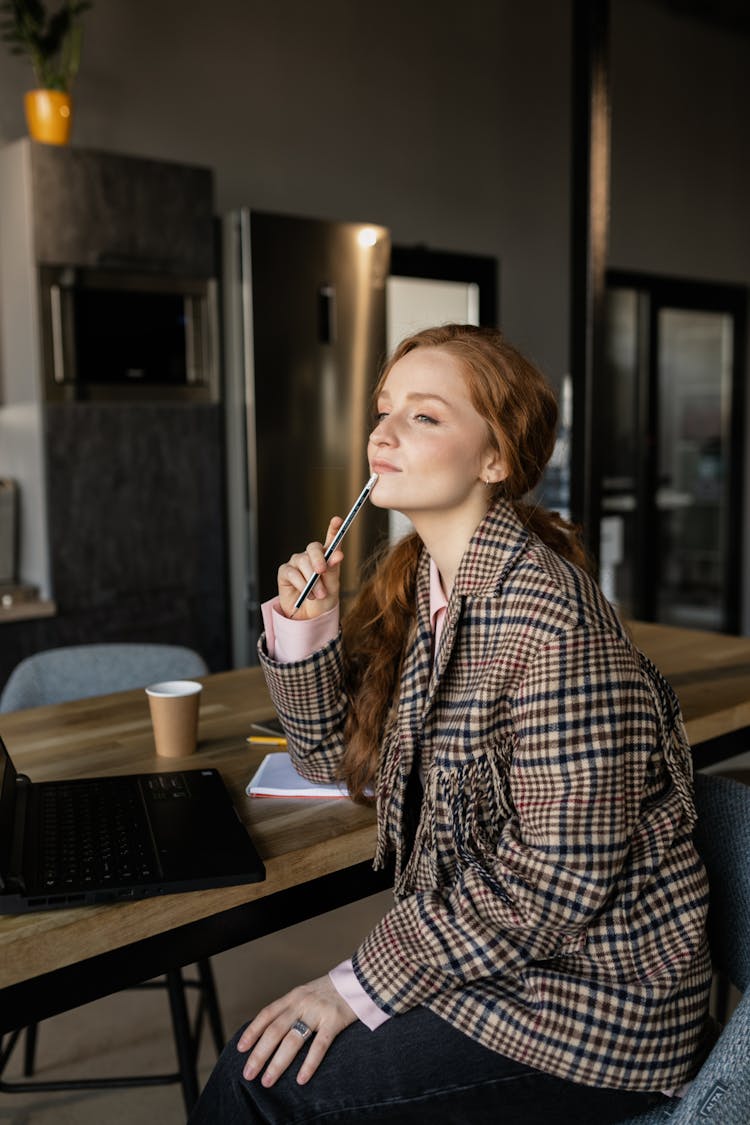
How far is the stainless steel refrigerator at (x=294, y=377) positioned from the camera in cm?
338

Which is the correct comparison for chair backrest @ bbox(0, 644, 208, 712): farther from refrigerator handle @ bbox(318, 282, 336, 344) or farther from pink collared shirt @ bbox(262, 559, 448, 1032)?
refrigerator handle @ bbox(318, 282, 336, 344)

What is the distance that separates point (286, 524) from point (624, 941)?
8.15 feet

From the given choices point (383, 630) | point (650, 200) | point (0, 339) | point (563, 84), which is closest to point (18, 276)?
point (0, 339)

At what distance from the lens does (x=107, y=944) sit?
1022mm

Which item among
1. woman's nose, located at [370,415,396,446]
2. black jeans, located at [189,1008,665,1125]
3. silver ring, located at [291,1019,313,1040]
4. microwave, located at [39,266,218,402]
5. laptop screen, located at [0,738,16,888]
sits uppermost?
microwave, located at [39,266,218,402]

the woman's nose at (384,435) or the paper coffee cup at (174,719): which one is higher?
the woman's nose at (384,435)

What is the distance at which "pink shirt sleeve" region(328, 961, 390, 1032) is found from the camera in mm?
1112

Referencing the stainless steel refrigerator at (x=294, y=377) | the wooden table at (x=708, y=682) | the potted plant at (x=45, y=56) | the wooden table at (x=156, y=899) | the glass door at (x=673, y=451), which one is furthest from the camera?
the glass door at (x=673, y=451)

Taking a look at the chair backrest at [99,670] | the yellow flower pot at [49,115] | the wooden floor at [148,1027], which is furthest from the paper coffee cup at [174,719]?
the yellow flower pot at [49,115]

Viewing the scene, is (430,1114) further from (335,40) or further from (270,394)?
(335,40)

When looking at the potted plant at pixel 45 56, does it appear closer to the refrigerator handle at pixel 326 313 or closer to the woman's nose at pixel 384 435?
the refrigerator handle at pixel 326 313

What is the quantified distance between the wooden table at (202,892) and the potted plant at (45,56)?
1.96 m

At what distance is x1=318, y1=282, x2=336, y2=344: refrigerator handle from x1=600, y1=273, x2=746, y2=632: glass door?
1.85 metres

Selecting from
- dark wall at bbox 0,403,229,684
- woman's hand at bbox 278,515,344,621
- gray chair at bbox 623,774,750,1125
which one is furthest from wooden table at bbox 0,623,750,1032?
dark wall at bbox 0,403,229,684
